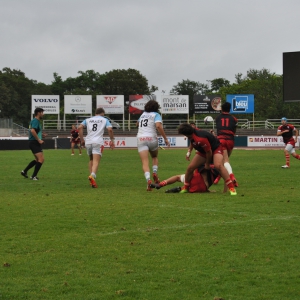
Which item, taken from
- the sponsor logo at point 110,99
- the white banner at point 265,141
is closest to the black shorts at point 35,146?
the white banner at point 265,141

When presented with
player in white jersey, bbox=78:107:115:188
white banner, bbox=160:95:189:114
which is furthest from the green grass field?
white banner, bbox=160:95:189:114

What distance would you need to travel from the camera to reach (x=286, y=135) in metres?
23.8

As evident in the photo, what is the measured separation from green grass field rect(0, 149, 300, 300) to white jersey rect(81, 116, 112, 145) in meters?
2.73

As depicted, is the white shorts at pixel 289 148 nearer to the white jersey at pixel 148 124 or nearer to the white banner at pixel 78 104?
the white jersey at pixel 148 124

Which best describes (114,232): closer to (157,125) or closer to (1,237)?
(1,237)

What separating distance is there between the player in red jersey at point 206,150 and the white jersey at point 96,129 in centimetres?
315

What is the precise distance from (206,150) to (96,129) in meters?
3.93

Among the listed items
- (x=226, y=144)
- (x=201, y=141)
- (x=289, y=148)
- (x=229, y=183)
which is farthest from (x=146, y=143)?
(x=289, y=148)

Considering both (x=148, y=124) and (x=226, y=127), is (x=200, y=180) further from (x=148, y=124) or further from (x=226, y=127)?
(x=148, y=124)

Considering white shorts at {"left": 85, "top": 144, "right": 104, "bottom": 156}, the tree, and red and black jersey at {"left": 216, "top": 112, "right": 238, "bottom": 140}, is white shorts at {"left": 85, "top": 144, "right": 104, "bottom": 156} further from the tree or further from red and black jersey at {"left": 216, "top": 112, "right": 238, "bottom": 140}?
the tree

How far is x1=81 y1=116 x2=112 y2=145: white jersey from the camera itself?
49.2 ft

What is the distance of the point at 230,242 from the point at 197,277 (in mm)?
1605

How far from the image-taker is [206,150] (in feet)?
39.4

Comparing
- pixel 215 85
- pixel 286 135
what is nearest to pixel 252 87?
pixel 215 85
